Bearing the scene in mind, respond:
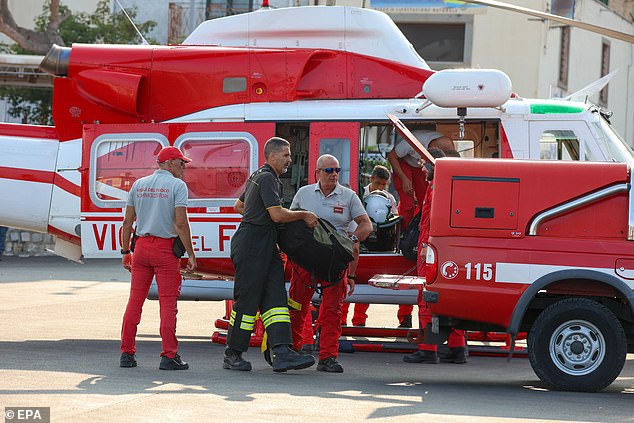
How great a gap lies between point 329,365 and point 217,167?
297 cm

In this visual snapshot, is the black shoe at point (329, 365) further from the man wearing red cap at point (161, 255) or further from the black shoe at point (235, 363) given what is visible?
the man wearing red cap at point (161, 255)

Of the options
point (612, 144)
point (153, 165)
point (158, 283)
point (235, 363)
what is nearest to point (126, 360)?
point (158, 283)

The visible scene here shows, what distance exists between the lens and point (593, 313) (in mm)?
9180

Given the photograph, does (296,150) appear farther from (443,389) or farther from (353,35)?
(443,389)

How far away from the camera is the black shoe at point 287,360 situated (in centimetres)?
966

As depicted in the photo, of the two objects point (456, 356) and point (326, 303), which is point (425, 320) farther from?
point (326, 303)

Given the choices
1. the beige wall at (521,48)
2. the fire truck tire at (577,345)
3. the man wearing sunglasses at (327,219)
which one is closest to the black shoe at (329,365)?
the man wearing sunglasses at (327,219)

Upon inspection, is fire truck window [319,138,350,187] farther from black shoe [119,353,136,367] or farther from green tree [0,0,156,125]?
green tree [0,0,156,125]

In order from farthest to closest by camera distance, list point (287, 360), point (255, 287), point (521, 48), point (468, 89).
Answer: point (521, 48) < point (468, 89) < point (255, 287) < point (287, 360)

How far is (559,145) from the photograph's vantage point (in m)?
12.1

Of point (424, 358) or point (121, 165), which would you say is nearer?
point (424, 358)

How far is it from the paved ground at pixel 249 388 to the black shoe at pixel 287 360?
0.09 metres

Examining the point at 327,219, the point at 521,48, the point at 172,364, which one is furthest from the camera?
the point at 521,48

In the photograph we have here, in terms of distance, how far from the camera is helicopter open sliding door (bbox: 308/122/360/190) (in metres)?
12.0
